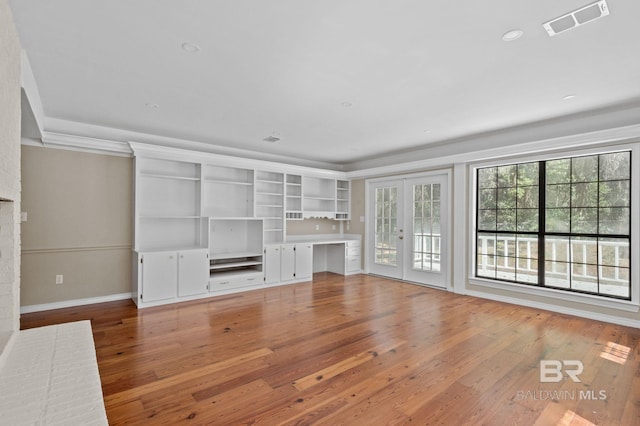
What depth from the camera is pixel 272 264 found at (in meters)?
5.93

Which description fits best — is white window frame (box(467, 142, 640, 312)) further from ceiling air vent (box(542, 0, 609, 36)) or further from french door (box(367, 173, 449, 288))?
ceiling air vent (box(542, 0, 609, 36))

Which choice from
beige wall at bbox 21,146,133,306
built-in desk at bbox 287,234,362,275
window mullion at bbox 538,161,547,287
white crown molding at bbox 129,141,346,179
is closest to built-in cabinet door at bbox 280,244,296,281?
built-in desk at bbox 287,234,362,275

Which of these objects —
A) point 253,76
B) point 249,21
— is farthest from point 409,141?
point 249,21

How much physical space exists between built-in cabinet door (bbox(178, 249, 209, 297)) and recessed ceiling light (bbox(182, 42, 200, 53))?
3.18m

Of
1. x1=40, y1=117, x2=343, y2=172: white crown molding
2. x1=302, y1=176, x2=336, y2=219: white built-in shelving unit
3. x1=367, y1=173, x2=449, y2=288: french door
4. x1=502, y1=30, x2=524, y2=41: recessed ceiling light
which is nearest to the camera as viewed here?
x1=502, y1=30, x2=524, y2=41: recessed ceiling light

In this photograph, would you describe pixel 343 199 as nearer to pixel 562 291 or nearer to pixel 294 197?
pixel 294 197

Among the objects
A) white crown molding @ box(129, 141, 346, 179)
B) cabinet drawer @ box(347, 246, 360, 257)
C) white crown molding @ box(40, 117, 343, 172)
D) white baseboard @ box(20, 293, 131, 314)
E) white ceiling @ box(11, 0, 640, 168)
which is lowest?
white baseboard @ box(20, 293, 131, 314)

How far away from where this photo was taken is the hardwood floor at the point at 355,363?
2.14 meters

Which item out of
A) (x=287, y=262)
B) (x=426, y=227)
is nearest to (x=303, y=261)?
(x=287, y=262)

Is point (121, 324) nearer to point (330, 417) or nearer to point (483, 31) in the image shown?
point (330, 417)

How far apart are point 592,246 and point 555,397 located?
9.58 ft

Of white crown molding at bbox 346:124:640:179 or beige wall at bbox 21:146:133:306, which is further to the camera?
beige wall at bbox 21:146:133:306

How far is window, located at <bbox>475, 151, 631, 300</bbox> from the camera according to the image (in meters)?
4.11

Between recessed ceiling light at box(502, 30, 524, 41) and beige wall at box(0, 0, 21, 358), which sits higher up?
recessed ceiling light at box(502, 30, 524, 41)
